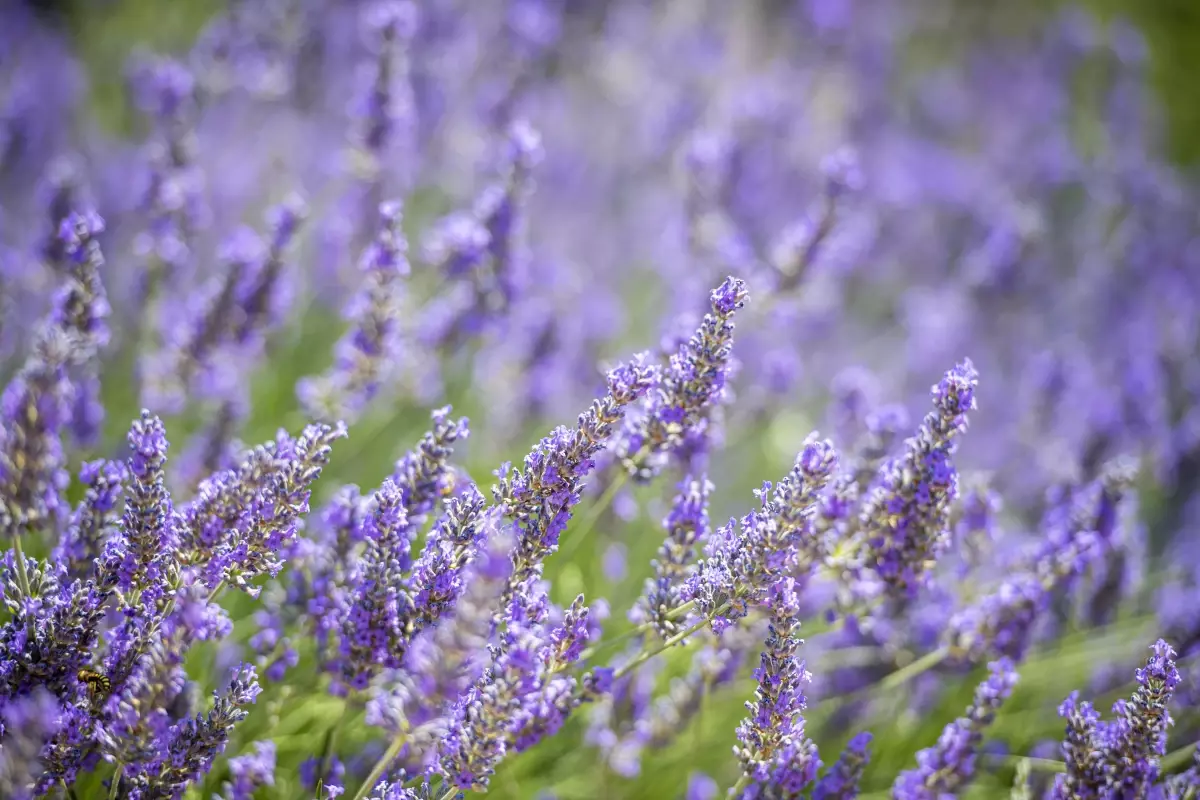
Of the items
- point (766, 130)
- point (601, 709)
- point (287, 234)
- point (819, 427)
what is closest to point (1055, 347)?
point (819, 427)

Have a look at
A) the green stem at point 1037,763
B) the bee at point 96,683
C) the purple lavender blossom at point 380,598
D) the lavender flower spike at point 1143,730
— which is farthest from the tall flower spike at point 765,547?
the bee at point 96,683

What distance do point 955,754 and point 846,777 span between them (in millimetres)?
169

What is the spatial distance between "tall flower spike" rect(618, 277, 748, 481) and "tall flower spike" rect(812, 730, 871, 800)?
21.1 inches

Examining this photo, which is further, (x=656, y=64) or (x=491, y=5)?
→ (x=656, y=64)

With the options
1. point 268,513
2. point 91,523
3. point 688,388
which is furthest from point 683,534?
point 91,523

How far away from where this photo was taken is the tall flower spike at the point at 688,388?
1367mm

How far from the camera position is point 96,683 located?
123 cm

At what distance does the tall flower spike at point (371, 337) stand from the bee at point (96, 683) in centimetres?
86

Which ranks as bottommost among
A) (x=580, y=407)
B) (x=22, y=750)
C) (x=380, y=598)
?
(x=22, y=750)

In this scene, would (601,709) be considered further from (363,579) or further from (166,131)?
(166,131)

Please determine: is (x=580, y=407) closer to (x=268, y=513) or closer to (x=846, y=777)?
(x=846, y=777)

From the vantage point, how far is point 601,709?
1.82 metres

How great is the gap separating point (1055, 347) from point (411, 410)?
2329mm

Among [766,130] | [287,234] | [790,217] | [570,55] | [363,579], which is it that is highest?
[570,55]
